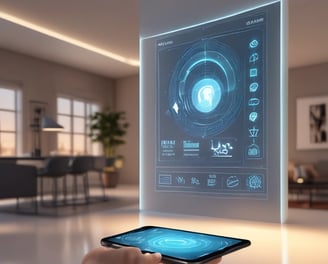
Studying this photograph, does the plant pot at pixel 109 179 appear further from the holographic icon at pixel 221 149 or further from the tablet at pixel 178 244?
the tablet at pixel 178 244

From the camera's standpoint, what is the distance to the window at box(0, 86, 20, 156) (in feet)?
25.1

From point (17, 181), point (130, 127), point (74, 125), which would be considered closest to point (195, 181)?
point (17, 181)

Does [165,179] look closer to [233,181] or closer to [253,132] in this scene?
[233,181]

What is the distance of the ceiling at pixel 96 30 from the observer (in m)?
5.56

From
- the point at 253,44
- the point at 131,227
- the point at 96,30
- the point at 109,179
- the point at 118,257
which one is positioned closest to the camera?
the point at 118,257

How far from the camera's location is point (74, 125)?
9508 millimetres

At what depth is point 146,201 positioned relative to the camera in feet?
16.5

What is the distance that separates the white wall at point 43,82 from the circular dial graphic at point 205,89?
15.0 ft

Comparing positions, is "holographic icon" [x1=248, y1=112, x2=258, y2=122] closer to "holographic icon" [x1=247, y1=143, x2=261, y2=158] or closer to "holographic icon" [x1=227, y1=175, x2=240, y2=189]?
"holographic icon" [x1=247, y1=143, x2=261, y2=158]

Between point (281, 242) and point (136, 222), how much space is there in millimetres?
1713

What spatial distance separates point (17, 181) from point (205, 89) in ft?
10.1

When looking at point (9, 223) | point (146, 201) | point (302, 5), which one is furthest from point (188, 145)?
point (302, 5)

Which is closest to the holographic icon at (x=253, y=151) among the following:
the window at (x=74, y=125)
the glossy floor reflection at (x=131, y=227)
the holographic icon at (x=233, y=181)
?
the holographic icon at (x=233, y=181)

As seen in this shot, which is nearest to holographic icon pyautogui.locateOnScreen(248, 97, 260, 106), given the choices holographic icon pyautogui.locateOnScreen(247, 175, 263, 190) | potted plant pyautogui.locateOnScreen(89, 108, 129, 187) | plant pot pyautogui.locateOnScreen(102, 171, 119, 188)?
holographic icon pyautogui.locateOnScreen(247, 175, 263, 190)
